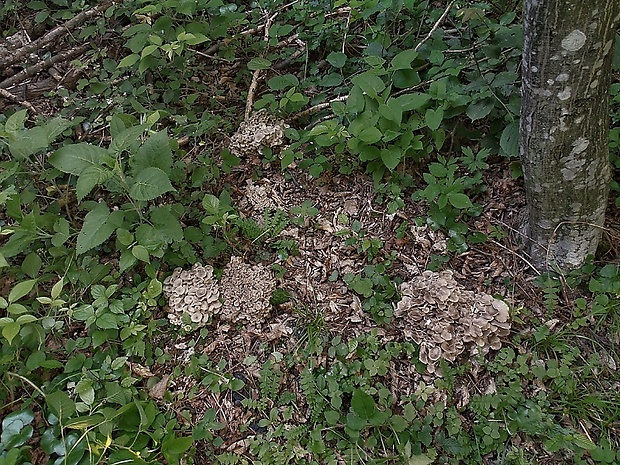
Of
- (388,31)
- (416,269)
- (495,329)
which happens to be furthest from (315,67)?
(495,329)

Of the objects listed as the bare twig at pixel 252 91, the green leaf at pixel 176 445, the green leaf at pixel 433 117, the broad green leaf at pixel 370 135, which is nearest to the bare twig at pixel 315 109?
the bare twig at pixel 252 91

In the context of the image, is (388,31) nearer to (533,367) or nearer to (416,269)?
(416,269)

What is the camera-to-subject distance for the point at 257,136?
304cm

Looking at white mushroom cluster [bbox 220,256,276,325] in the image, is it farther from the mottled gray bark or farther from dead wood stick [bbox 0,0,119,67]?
dead wood stick [bbox 0,0,119,67]

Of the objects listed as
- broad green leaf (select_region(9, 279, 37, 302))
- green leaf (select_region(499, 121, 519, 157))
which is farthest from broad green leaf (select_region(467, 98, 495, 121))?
broad green leaf (select_region(9, 279, 37, 302))

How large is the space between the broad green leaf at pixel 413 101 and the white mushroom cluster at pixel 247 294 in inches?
47.4

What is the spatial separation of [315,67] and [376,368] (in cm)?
219

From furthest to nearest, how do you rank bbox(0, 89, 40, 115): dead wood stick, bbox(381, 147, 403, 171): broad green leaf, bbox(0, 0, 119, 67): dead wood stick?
bbox(0, 0, 119, 67): dead wood stick < bbox(0, 89, 40, 115): dead wood stick < bbox(381, 147, 403, 171): broad green leaf

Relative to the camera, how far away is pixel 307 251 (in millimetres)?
2756

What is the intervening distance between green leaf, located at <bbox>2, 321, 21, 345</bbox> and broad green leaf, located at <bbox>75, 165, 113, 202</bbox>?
633 mm

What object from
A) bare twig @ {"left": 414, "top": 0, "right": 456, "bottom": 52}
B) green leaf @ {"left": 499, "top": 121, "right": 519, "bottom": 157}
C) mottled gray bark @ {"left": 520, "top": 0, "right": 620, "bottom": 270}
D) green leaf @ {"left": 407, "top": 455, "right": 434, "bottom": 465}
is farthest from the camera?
bare twig @ {"left": 414, "top": 0, "right": 456, "bottom": 52}

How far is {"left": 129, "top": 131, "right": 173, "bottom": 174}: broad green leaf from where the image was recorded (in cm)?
250

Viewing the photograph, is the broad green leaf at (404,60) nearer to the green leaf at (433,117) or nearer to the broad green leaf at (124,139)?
the green leaf at (433,117)

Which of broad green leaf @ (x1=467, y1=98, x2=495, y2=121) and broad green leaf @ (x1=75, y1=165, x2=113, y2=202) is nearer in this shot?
broad green leaf @ (x1=75, y1=165, x2=113, y2=202)
